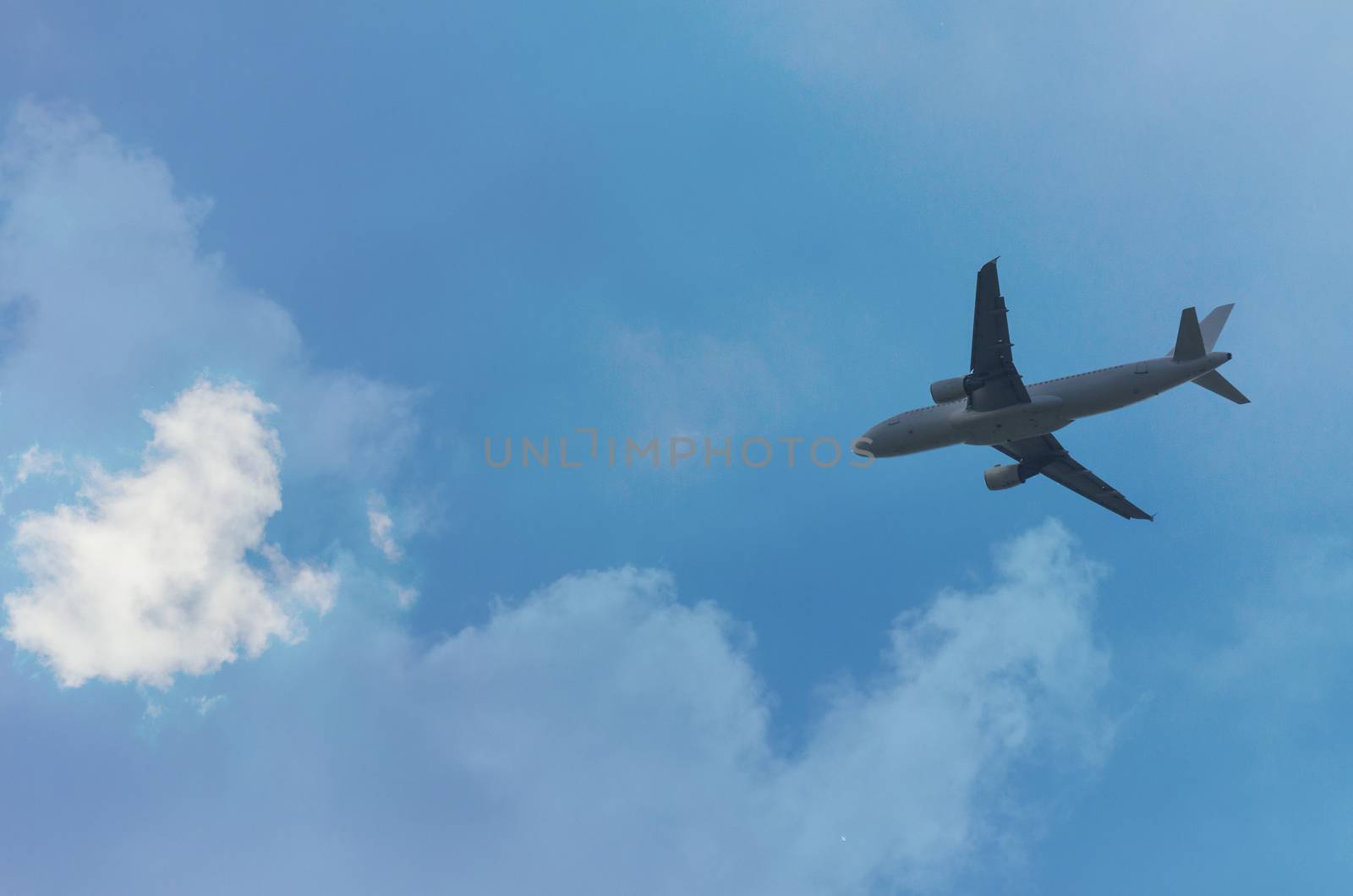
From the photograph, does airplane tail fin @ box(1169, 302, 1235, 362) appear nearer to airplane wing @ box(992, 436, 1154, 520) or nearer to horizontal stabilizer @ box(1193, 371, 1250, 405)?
horizontal stabilizer @ box(1193, 371, 1250, 405)

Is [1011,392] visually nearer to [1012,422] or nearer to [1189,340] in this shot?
[1012,422]

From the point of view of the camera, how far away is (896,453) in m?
52.5

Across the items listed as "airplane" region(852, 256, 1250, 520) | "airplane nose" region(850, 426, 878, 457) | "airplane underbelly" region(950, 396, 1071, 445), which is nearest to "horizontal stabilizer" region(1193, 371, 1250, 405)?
"airplane" region(852, 256, 1250, 520)

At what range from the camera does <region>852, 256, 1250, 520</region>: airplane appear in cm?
4491

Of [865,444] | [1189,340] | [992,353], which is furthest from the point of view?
[865,444]

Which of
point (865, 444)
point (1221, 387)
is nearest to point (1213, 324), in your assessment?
point (1221, 387)

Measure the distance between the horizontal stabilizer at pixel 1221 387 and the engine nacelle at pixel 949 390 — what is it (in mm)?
9259

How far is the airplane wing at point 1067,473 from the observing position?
55062 millimetres

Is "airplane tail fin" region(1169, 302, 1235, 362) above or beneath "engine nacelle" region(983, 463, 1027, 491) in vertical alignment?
beneath

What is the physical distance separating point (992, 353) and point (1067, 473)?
11.5 metres

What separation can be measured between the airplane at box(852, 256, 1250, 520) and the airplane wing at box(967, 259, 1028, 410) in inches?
1.4

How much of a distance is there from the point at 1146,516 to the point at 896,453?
13.3m

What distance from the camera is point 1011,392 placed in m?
48.0

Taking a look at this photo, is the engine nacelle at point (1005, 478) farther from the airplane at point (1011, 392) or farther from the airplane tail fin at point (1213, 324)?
the airplane tail fin at point (1213, 324)
